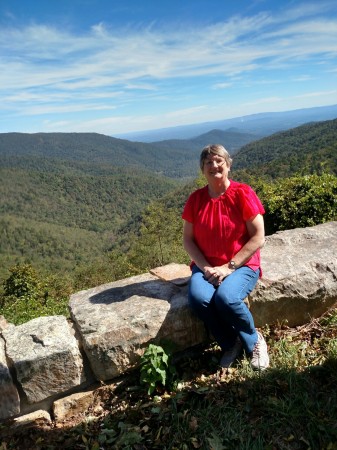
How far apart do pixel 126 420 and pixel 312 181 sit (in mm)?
7589

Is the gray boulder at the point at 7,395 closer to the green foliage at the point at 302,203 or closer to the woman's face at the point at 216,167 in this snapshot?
the woman's face at the point at 216,167

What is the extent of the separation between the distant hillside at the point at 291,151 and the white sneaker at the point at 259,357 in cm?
6496

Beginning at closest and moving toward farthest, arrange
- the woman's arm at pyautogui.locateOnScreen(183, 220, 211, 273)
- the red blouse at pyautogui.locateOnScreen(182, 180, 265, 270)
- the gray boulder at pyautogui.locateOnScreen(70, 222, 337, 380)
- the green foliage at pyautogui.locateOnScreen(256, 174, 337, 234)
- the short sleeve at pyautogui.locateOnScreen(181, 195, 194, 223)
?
the gray boulder at pyautogui.locateOnScreen(70, 222, 337, 380)
the red blouse at pyautogui.locateOnScreen(182, 180, 265, 270)
the woman's arm at pyautogui.locateOnScreen(183, 220, 211, 273)
the short sleeve at pyautogui.locateOnScreen(181, 195, 194, 223)
the green foliage at pyautogui.locateOnScreen(256, 174, 337, 234)

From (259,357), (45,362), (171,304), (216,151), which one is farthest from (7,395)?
(216,151)

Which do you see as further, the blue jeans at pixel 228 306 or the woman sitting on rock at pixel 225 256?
the woman sitting on rock at pixel 225 256

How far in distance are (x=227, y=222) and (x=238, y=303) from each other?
2.77ft

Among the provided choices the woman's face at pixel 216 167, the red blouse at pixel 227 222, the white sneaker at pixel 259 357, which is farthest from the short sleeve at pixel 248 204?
the white sneaker at pixel 259 357

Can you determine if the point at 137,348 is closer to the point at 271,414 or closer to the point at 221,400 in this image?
the point at 221,400

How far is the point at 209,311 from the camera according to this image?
3.40 m

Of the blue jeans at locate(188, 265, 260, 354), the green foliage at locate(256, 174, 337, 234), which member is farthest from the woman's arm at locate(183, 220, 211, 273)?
the green foliage at locate(256, 174, 337, 234)

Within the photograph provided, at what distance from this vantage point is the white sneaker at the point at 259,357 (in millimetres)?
3402

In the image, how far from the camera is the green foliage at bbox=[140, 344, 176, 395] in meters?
3.35

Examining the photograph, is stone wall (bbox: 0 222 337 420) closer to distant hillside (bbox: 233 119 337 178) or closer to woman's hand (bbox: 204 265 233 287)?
woman's hand (bbox: 204 265 233 287)

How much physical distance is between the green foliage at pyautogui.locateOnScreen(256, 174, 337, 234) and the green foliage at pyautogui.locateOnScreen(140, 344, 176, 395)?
6147 mm
